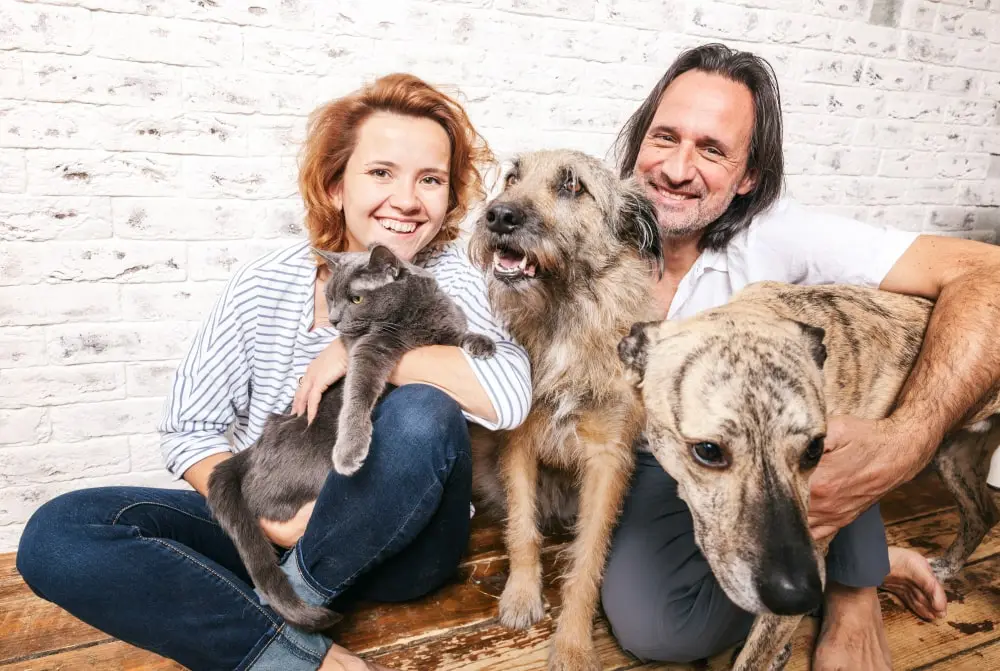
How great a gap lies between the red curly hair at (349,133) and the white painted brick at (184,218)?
0.42 meters

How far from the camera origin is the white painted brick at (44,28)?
1.71 metres

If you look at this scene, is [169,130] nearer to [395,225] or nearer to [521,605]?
[395,225]

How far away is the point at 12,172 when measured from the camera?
1801 millimetres

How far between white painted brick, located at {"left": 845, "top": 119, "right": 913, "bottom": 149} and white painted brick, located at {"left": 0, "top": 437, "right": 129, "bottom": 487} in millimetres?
3166

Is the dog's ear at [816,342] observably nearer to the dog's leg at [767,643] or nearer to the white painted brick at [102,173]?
the dog's leg at [767,643]

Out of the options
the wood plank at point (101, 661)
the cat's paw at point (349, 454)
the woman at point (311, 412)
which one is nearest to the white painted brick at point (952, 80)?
the woman at point (311, 412)

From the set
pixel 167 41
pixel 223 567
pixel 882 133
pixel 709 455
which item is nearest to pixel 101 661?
pixel 223 567

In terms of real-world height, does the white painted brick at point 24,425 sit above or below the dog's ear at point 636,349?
below

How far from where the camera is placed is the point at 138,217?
1.94m

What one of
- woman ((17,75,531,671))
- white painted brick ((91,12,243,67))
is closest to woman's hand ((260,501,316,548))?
woman ((17,75,531,671))

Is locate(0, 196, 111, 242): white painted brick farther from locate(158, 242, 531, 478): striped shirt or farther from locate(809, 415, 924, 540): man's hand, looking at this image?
locate(809, 415, 924, 540): man's hand

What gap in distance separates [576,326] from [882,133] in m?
2.07

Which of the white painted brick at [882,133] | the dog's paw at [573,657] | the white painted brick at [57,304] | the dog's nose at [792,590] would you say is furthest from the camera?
the white painted brick at [882,133]

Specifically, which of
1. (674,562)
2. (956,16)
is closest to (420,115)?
(674,562)
